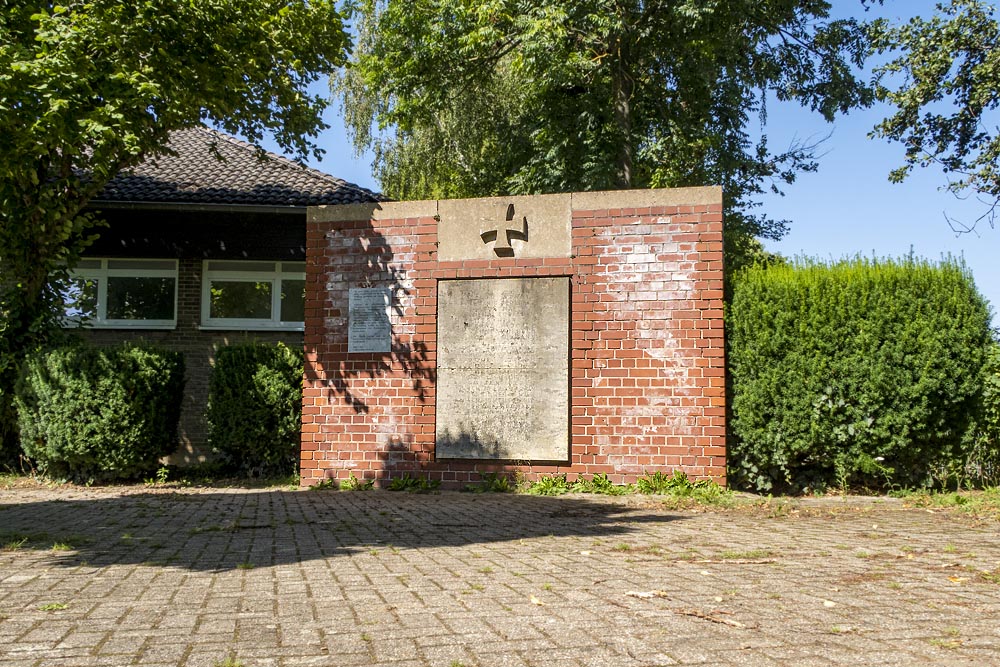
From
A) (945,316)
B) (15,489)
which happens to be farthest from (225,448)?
(945,316)

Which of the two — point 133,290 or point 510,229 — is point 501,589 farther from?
point 133,290

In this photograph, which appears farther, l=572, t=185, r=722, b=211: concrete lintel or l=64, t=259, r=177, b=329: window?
l=64, t=259, r=177, b=329: window

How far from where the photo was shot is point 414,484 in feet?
33.2

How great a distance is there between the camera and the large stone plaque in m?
9.73

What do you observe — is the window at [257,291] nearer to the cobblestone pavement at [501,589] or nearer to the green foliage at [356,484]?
the green foliage at [356,484]

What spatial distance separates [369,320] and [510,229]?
6.98 ft

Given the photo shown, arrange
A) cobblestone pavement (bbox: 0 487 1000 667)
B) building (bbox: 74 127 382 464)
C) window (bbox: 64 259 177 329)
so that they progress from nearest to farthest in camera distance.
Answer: cobblestone pavement (bbox: 0 487 1000 667) → building (bbox: 74 127 382 464) → window (bbox: 64 259 177 329)

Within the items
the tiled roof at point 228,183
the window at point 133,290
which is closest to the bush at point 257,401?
the tiled roof at point 228,183

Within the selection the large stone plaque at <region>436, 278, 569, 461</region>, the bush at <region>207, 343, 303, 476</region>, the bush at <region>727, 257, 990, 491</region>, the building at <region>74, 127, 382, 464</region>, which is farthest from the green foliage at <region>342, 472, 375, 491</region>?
the building at <region>74, 127, 382, 464</region>

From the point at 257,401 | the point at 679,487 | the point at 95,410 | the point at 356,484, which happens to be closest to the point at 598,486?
the point at 679,487

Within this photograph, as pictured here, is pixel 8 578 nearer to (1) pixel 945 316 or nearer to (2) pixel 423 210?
(2) pixel 423 210

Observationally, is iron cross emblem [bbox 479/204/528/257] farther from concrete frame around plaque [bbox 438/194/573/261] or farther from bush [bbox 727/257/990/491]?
bush [bbox 727/257/990/491]

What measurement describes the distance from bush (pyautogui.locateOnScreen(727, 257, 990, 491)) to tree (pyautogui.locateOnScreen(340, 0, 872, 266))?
922 cm

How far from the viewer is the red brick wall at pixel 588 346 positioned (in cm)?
944
